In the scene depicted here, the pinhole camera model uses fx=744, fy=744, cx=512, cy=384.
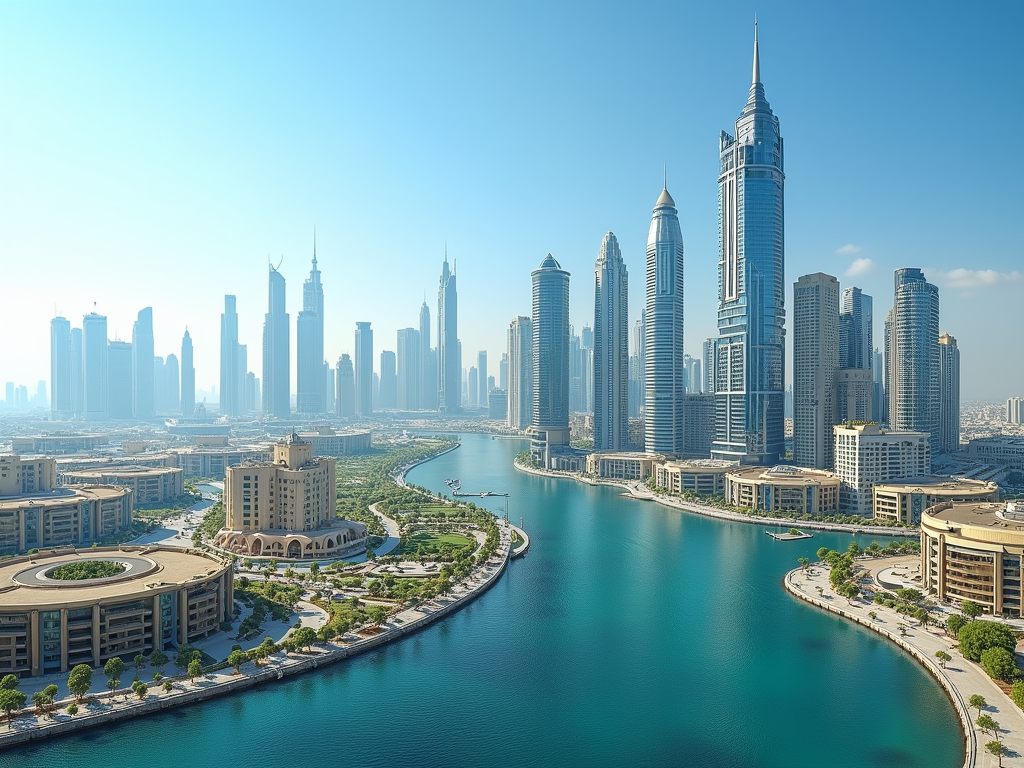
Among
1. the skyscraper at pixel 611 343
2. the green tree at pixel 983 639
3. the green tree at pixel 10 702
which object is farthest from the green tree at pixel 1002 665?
the skyscraper at pixel 611 343

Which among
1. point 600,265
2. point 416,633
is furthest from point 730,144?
point 416,633

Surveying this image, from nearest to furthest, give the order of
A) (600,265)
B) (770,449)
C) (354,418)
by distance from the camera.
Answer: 1. (770,449)
2. (600,265)
3. (354,418)

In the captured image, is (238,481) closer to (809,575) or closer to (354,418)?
(809,575)

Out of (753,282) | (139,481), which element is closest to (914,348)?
(753,282)

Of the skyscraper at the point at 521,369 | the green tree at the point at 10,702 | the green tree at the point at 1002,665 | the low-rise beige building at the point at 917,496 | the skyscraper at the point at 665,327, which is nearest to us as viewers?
the green tree at the point at 10,702

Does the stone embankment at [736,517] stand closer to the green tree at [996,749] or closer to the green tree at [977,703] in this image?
the green tree at [977,703]

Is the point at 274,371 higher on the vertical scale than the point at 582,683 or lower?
higher

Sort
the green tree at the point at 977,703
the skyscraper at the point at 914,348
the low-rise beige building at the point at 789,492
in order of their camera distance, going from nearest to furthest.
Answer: the green tree at the point at 977,703, the low-rise beige building at the point at 789,492, the skyscraper at the point at 914,348
